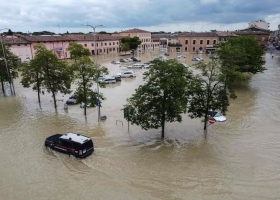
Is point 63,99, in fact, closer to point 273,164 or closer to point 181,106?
point 181,106

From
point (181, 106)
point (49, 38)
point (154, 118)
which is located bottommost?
point (154, 118)

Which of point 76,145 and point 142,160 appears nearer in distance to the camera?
point 76,145

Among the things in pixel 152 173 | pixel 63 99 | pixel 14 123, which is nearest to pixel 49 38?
pixel 63 99

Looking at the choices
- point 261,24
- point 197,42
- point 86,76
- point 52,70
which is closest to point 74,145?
point 86,76

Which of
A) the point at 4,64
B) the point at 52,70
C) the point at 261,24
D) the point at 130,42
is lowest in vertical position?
the point at 52,70

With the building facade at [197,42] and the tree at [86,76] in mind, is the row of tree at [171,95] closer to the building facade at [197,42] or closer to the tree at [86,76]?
the tree at [86,76]

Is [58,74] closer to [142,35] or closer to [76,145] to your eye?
[76,145]
